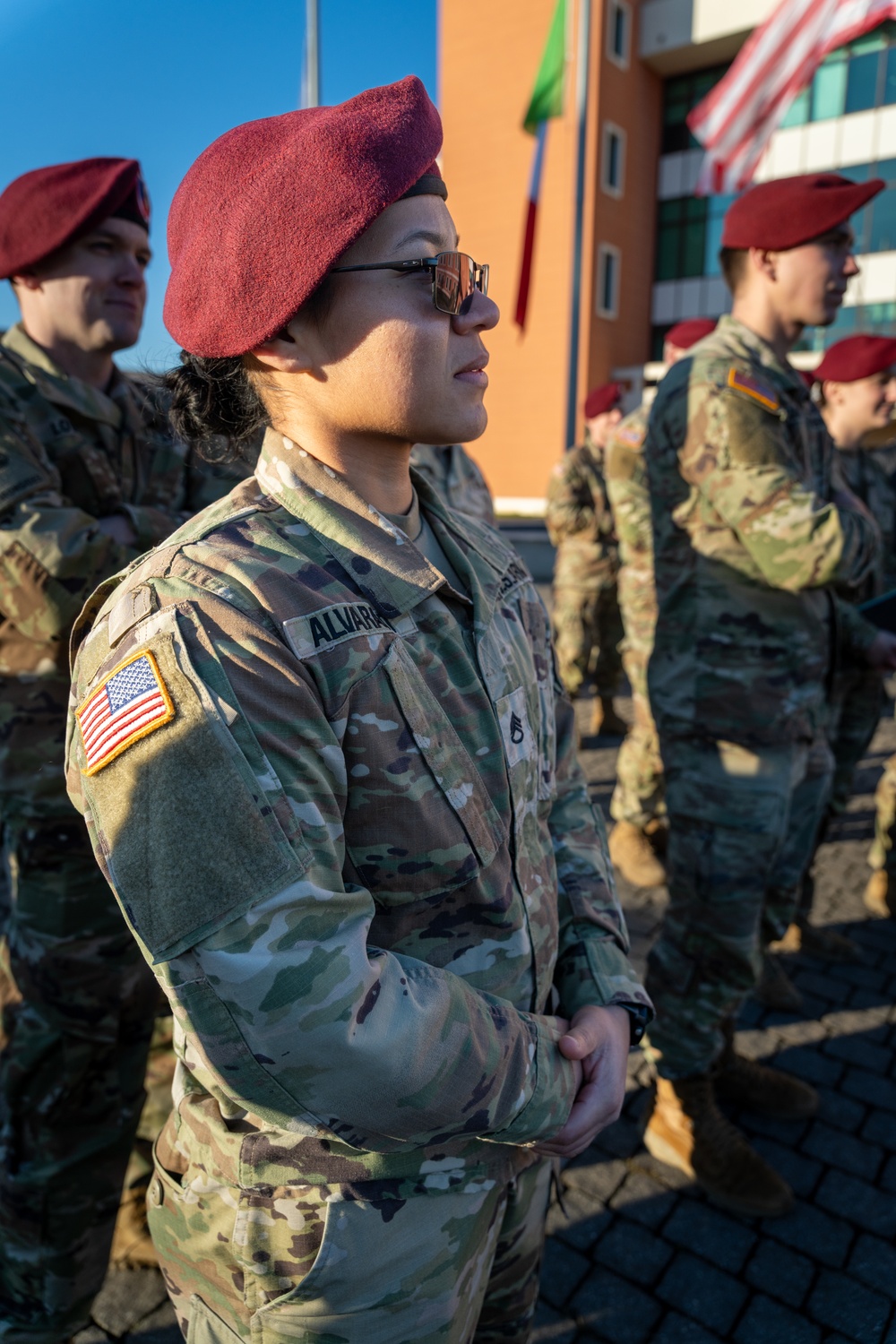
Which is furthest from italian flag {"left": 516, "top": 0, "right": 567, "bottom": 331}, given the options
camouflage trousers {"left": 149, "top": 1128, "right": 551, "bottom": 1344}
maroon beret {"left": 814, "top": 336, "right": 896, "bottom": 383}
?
camouflage trousers {"left": 149, "top": 1128, "right": 551, "bottom": 1344}

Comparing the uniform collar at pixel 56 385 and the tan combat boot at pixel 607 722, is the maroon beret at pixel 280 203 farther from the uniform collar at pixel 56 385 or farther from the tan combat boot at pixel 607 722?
the tan combat boot at pixel 607 722

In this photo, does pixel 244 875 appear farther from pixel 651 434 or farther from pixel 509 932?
pixel 651 434

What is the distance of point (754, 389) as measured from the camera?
2.38m

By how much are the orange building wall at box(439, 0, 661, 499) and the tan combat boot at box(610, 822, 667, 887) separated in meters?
17.9

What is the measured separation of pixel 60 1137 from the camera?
199cm

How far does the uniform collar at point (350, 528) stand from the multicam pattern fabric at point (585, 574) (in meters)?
5.45

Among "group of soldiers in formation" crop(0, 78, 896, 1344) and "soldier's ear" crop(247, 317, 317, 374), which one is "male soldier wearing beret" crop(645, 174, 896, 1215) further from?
"soldier's ear" crop(247, 317, 317, 374)

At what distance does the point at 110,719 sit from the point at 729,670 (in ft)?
6.40

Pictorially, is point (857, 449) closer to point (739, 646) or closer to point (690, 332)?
point (690, 332)

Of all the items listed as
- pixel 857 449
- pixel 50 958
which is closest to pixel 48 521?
pixel 50 958

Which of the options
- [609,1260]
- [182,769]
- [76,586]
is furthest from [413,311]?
[609,1260]

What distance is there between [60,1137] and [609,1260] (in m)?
1.38

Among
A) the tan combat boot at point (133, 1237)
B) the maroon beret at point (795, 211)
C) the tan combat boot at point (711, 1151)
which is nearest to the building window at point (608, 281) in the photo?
the maroon beret at point (795, 211)

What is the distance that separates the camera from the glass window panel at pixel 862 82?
63.1 ft
